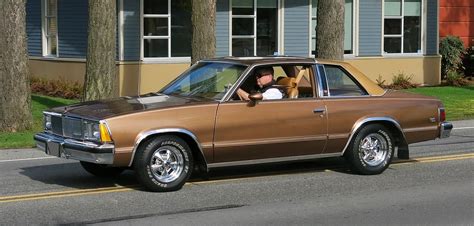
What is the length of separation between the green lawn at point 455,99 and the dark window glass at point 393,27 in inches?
91.6

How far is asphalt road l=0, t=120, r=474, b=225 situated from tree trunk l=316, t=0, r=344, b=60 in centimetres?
654

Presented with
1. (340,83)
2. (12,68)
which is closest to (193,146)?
(340,83)

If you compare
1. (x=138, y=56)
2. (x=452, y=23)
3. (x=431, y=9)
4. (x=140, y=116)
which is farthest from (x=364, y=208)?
(x=452, y=23)

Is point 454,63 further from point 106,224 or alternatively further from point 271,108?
point 106,224

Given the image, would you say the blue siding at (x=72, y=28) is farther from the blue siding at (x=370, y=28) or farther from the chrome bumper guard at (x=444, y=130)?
the chrome bumper guard at (x=444, y=130)

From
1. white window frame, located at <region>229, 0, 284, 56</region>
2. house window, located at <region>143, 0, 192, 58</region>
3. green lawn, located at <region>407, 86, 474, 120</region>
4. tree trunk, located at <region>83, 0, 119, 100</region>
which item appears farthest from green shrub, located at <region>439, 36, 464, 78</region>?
tree trunk, located at <region>83, 0, 119, 100</region>

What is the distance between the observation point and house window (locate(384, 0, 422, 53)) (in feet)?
81.8

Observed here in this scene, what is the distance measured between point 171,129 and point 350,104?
255 centimetres

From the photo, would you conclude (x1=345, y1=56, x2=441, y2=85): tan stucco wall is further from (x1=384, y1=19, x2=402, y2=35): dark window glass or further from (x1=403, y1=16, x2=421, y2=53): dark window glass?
(x1=384, y1=19, x2=402, y2=35): dark window glass

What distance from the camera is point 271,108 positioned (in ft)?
28.6

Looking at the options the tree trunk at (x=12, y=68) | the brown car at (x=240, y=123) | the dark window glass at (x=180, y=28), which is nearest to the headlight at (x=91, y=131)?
the brown car at (x=240, y=123)

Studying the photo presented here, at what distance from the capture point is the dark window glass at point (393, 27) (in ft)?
81.9

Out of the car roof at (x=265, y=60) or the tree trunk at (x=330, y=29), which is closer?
the car roof at (x=265, y=60)

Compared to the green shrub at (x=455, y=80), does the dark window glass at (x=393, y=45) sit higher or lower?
higher
